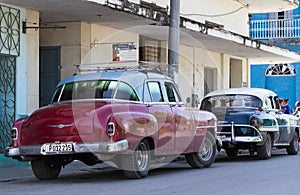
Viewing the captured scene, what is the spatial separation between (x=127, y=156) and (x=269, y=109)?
6.96 meters

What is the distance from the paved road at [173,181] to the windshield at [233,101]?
1.79 m

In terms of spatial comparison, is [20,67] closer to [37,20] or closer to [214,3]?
[37,20]

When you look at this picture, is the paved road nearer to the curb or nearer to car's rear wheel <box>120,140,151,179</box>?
car's rear wheel <box>120,140,151,179</box>

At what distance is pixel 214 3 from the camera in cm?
2727

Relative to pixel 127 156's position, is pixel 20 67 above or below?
above

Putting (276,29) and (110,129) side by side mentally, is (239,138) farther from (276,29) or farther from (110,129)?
(276,29)

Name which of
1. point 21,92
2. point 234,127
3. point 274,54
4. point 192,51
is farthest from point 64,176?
point 274,54

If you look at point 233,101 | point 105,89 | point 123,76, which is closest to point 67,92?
point 105,89

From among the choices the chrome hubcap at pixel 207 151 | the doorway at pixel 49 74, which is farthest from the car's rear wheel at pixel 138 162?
the doorway at pixel 49 74

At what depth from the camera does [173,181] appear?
41.2ft

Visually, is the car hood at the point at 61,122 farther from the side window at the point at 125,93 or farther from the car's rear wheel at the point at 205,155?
the car's rear wheel at the point at 205,155

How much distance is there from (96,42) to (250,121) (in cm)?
573

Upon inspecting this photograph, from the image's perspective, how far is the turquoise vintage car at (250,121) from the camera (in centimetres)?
1706

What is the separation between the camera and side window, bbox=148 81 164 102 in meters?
13.5
